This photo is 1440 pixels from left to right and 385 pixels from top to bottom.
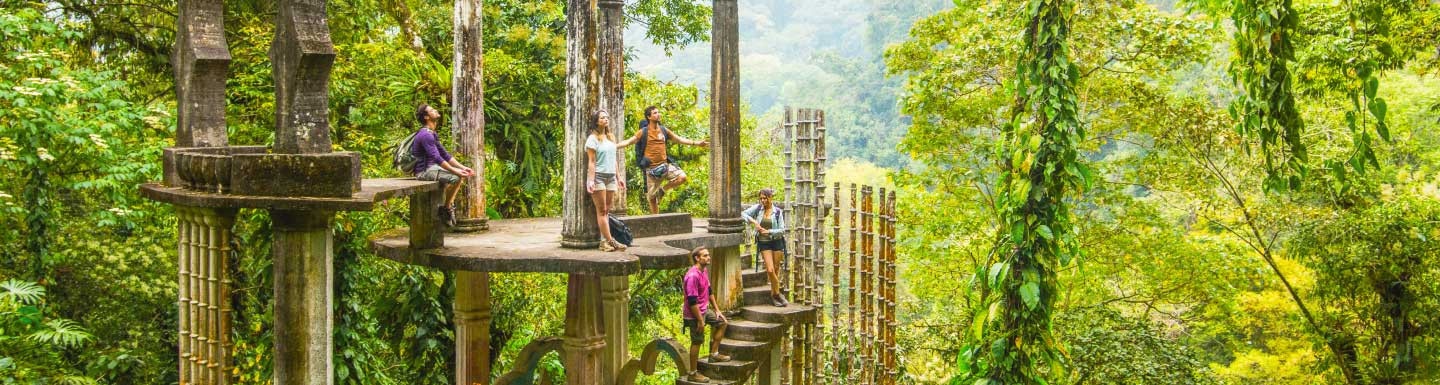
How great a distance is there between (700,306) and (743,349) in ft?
2.77

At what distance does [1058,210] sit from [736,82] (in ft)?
15.2

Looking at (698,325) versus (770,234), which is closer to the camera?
(698,325)

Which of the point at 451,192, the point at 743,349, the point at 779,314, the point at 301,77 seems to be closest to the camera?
the point at 301,77

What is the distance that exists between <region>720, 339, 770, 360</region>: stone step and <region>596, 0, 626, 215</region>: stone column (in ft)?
6.13

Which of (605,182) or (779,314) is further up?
(605,182)

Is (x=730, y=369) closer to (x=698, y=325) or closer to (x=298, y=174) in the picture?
(x=698, y=325)

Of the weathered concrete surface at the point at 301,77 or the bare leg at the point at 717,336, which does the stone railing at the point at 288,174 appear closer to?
the weathered concrete surface at the point at 301,77

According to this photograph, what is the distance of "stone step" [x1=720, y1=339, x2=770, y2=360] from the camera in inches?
432

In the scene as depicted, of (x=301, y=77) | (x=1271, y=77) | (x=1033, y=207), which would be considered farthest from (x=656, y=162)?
(x=1271, y=77)

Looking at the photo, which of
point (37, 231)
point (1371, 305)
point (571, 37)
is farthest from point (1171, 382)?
point (37, 231)

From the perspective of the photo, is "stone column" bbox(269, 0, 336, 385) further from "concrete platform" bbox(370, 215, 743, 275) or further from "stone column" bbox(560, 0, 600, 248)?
"stone column" bbox(560, 0, 600, 248)

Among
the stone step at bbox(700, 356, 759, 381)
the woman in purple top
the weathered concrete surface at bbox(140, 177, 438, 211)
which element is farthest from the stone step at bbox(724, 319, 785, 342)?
the weathered concrete surface at bbox(140, 177, 438, 211)

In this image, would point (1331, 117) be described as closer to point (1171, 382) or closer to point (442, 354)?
point (1171, 382)

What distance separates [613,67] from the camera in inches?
420
